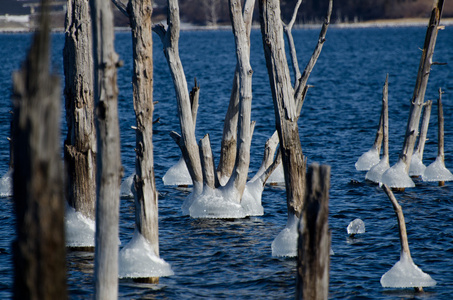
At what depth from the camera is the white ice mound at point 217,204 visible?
11250mm

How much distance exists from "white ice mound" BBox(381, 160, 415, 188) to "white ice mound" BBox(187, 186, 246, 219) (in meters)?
3.67

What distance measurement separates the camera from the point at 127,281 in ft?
27.1

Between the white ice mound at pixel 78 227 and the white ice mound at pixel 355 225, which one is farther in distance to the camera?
the white ice mound at pixel 355 225

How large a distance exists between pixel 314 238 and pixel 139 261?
3373 millimetres

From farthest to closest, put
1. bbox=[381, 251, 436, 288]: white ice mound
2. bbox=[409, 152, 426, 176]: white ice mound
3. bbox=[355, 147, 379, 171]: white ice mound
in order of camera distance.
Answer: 1. bbox=[355, 147, 379, 171]: white ice mound
2. bbox=[409, 152, 426, 176]: white ice mound
3. bbox=[381, 251, 436, 288]: white ice mound

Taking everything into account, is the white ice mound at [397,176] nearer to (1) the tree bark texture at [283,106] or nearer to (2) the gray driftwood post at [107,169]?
(1) the tree bark texture at [283,106]

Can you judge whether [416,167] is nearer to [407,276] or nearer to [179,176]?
[179,176]

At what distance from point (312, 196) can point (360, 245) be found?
16.6 ft

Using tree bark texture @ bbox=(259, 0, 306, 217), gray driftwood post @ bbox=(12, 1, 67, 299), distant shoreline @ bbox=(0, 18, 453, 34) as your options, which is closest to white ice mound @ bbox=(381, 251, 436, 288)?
tree bark texture @ bbox=(259, 0, 306, 217)

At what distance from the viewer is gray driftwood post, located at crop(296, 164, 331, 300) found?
531 centimetres

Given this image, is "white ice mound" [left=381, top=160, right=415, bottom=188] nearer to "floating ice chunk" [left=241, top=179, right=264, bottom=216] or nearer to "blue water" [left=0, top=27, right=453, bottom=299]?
"blue water" [left=0, top=27, right=453, bottom=299]

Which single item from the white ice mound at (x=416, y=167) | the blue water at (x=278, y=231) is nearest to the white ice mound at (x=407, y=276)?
the blue water at (x=278, y=231)

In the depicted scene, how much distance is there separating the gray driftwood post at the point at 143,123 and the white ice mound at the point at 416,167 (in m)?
8.28

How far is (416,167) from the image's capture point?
577 inches
